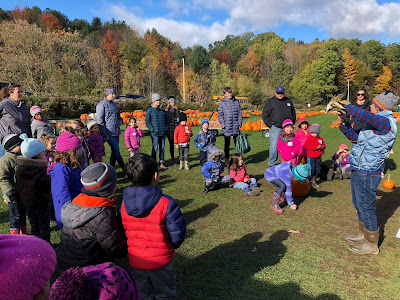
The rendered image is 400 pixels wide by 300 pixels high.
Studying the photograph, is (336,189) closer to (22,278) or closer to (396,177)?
(396,177)

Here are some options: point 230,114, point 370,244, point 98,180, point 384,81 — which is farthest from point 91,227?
point 384,81

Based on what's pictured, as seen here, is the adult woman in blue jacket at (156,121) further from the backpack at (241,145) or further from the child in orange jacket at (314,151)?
the child in orange jacket at (314,151)

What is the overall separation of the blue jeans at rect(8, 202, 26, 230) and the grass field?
0.53 m

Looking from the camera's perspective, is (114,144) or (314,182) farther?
(114,144)

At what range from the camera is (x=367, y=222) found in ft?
12.9

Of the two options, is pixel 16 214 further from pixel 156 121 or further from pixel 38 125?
pixel 156 121

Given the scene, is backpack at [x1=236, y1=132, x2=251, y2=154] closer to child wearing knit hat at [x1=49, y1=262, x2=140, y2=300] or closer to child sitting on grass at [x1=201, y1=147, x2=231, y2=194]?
child sitting on grass at [x1=201, y1=147, x2=231, y2=194]

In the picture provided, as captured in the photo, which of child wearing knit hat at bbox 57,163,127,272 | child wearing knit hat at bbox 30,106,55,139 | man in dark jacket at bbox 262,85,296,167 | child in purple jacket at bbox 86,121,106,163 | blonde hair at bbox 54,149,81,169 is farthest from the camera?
man in dark jacket at bbox 262,85,296,167

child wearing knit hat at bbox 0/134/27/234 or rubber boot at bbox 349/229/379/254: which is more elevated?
child wearing knit hat at bbox 0/134/27/234

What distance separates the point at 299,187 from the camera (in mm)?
6039

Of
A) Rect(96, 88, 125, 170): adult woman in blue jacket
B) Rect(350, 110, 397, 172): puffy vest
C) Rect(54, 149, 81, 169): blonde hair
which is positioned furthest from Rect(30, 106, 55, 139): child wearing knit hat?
Rect(350, 110, 397, 172): puffy vest

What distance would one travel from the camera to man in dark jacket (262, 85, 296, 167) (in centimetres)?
761

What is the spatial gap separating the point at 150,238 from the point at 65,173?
1.55 meters

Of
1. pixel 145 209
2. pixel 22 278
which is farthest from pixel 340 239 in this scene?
pixel 22 278
